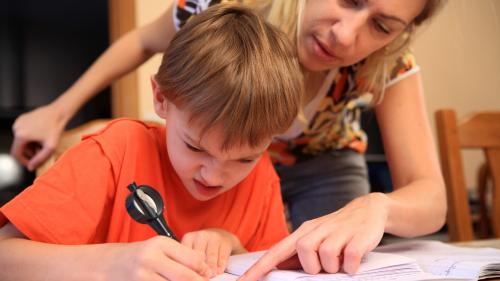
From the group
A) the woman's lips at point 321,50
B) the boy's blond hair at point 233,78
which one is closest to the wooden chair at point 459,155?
the woman's lips at point 321,50

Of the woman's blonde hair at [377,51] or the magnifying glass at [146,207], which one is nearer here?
the magnifying glass at [146,207]

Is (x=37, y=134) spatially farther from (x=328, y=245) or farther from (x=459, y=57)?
(x=459, y=57)

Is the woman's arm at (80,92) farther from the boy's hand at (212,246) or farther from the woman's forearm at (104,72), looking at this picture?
the boy's hand at (212,246)

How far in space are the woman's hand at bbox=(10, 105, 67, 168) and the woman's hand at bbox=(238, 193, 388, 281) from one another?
1.73ft

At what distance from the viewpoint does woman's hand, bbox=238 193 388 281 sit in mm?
518

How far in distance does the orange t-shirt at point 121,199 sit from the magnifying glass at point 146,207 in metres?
0.11

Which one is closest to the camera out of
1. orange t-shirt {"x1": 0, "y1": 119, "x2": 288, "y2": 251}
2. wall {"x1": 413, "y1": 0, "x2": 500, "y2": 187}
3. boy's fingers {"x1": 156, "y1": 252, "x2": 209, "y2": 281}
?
boy's fingers {"x1": 156, "y1": 252, "x2": 209, "y2": 281}

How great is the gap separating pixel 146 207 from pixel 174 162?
0.15 meters

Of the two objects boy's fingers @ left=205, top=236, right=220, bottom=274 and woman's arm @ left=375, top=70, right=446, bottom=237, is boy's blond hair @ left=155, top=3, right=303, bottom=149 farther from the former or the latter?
woman's arm @ left=375, top=70, right=446, bottom=237

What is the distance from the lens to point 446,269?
550 millimetres

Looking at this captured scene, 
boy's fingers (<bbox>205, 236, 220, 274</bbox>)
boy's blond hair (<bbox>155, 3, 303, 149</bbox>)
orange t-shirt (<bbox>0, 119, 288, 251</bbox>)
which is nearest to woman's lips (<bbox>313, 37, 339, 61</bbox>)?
boy's blond hair (<bbox>155, 3, 303, 149</bbox>)

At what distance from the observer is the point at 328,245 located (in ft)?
1.71

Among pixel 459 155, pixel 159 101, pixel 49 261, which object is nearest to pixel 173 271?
pixel 49 261

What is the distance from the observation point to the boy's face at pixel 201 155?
60cm
